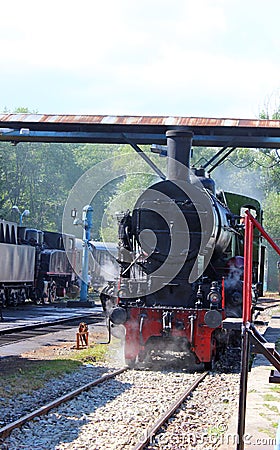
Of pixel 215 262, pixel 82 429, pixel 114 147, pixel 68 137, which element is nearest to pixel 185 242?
pixel 215 262

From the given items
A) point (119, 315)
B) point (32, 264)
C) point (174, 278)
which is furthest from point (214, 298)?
point (32, 264)

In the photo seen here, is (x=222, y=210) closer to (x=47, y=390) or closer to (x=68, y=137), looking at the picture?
(x=47, y=390)

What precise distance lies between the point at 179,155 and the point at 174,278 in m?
2.24

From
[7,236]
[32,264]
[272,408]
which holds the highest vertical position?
[7,236]

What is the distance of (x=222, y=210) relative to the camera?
12.9 metres

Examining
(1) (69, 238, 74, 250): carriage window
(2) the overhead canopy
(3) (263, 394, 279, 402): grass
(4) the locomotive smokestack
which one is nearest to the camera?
(3) (263, 394, 279, 402): grass

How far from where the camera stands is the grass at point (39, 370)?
31.2ft

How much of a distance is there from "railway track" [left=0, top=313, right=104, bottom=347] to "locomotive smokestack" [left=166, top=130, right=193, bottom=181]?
17.1 feet

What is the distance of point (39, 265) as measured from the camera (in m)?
30.6

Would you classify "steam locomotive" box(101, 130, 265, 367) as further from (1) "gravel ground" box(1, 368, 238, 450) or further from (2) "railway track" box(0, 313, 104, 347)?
(2) "railway track" box(0, 313, 104, 347)

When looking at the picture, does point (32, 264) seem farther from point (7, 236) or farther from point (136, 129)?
point (136, 129)

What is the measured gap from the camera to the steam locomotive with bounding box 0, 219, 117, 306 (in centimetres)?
2559

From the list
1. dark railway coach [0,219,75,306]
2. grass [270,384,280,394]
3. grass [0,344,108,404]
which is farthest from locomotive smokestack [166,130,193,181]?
dark railway coach [0,219,75,306]

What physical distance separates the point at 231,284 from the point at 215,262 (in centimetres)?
59
